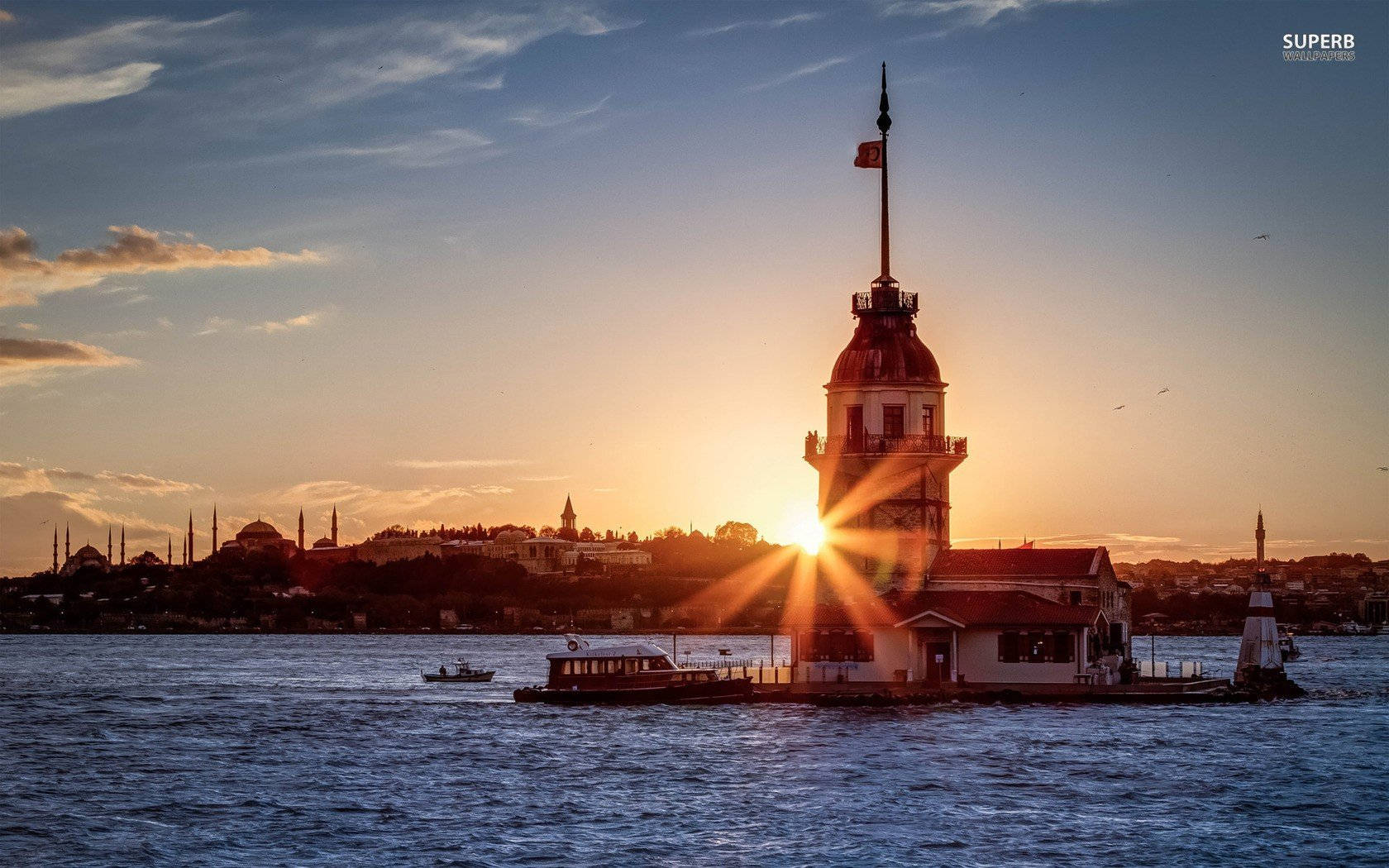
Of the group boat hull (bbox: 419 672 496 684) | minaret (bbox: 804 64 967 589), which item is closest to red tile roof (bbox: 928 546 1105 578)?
minaret (bbox: 804 64 967 589)

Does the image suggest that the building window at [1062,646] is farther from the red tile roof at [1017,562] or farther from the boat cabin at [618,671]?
the boat cabin at [618,671]

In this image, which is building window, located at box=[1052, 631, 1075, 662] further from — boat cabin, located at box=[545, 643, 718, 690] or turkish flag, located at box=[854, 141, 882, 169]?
turkish flag, located at box=[854, 141, 882, 169]

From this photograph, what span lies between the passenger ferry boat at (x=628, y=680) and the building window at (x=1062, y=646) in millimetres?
12152

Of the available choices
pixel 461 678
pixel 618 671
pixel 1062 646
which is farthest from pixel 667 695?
pixel 461 678

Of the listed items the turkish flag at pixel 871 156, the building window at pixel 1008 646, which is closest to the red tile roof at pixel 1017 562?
the building window at pixel 1008 646

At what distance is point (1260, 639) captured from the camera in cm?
7800

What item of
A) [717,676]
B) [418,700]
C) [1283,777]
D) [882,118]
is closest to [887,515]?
[717,676]

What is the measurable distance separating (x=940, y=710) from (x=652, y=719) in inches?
446

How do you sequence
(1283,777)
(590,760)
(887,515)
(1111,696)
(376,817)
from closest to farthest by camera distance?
(376,817) → (1283,777) → (590,760) → (1111,696) → (887,515)

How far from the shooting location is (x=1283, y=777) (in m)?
52.2

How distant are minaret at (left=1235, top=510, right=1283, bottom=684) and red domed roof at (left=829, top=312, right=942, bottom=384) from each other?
53.5 ft

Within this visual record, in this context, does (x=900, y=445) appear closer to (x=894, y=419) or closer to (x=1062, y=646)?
(x=894, y=419)

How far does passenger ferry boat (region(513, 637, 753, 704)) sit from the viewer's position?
72688mm

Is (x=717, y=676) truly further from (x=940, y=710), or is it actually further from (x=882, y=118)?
(x=882, y=118)
